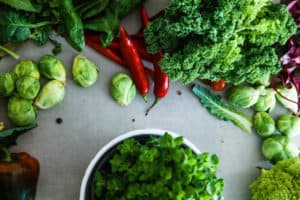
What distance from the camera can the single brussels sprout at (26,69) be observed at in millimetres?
1144

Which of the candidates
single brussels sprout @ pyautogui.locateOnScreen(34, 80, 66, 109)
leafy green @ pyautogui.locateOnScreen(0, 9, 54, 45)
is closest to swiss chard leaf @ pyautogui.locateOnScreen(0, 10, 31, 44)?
leafy green @ pyautogui.locateOnScreen(0, 9, 54, 45)

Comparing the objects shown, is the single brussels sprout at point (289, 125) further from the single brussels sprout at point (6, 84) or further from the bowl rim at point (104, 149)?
the single brussels sprout at point (6, 84)

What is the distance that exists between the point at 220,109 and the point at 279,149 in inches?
6.3

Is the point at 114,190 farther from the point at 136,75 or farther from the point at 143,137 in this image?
the point at 136,75

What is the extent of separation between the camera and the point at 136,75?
1.20m

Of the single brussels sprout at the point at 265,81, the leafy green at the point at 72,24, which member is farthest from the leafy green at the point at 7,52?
the single brussels sprout at the point at 265,81

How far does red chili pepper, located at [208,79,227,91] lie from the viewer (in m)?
1.22

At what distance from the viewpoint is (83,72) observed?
1167mm

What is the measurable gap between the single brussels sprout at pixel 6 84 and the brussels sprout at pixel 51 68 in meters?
0.07

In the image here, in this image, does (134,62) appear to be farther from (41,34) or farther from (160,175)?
(160,175)

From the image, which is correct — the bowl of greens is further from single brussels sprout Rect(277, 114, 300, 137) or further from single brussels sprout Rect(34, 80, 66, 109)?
single brussels sprout Rect(277, 114, 300, 137)

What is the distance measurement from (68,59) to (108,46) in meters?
0.09

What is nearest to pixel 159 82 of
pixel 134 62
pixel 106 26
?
pixel 134 62

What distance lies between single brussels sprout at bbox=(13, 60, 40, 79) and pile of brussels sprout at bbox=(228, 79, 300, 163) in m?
0.44
